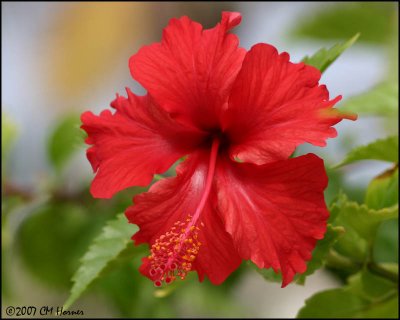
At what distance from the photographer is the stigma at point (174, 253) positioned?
0.44 m

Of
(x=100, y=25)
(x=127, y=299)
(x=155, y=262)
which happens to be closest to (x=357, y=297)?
(x=155, y=262)

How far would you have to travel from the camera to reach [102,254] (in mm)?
580

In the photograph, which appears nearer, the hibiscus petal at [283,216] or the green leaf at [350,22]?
the hibiscus petal at [283,216]

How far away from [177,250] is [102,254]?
0.53ft

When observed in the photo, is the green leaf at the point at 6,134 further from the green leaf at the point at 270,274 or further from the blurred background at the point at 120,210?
the green leaf at the point at 270,274

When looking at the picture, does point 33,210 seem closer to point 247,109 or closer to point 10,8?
point 247,109

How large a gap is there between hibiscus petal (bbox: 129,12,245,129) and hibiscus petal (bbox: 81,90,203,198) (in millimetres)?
17

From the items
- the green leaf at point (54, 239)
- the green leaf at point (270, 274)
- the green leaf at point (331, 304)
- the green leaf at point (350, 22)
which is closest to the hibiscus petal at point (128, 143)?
the green leaf at point (270, 274)

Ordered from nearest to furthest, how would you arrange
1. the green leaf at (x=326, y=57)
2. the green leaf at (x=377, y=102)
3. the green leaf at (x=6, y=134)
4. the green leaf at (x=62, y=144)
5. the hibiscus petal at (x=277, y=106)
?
the hibiscus petal at (x=277, y=106)
the green leaf at (x=326, y=57)
the green leaf at (x=377, y=102)
the green leaf at (x=6, y=134)
the green leaf at (x=62, y=144)

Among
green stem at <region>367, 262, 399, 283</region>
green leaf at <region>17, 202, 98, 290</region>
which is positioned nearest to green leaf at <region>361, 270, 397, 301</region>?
green stem at <region>367, 262, 399, 283</region>

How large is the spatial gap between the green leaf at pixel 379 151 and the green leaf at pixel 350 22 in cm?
53

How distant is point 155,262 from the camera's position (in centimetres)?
45

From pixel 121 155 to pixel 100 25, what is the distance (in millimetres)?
1703

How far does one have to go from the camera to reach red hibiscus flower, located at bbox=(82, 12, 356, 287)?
434 mm
